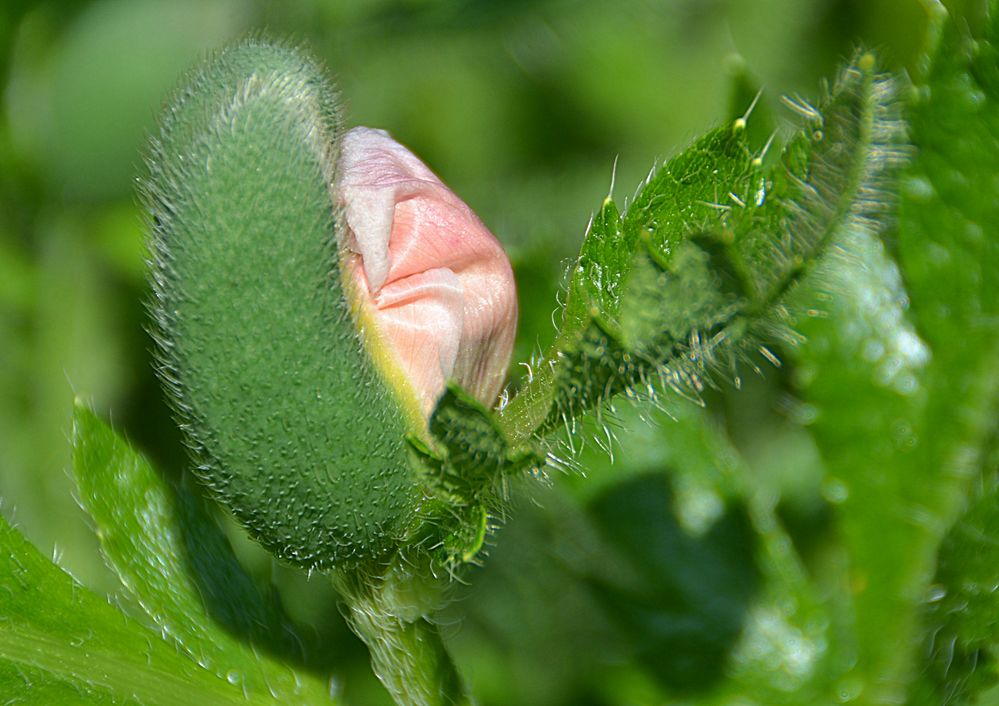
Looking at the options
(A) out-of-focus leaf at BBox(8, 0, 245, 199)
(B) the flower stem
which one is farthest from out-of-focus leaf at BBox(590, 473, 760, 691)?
(A) out-of-focus leaf at BBox(8, 0, 245, 199)

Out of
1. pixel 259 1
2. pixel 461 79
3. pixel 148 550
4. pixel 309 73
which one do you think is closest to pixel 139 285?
pixel 259 1

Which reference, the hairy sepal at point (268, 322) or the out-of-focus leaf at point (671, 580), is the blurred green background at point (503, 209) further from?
the hairy sepal at point (268, 322)

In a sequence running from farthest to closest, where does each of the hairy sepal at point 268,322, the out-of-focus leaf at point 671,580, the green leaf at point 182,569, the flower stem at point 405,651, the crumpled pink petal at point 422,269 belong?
the out-of-focus leaf at point 671,580
the green leaf at point 182,569
the flower stem at point 405,651
the crumpled pink petal at point 422,269
the hairy sepal at point 268,322

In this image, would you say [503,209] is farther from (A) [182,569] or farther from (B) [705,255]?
(B) [705,255]

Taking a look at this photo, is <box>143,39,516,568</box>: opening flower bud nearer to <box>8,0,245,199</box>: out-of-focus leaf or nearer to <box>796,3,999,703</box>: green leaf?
<box>796,3,999,703</box>: green leaf

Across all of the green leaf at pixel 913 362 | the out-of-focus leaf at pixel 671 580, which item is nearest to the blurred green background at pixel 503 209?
the out-of-focus leaf at pixel 671 580
